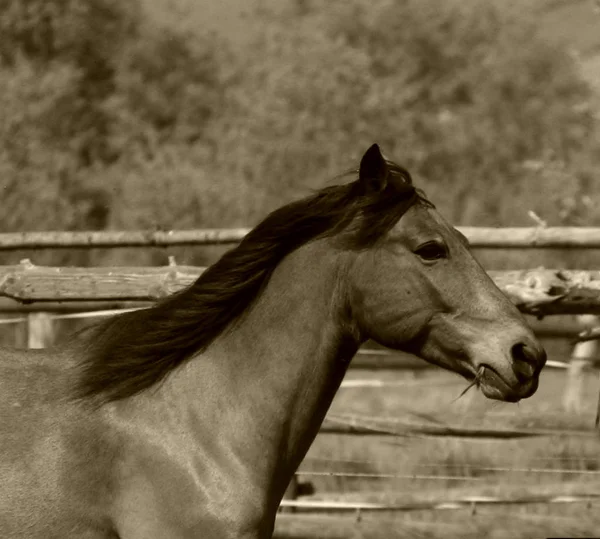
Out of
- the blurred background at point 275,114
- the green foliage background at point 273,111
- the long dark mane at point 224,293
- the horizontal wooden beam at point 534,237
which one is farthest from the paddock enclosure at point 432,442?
the green foliage background at point 273,111

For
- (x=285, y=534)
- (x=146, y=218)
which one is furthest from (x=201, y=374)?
(x=146, y=218)

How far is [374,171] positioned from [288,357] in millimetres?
651

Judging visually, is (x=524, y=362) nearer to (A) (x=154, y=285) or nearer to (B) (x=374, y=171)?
(B) (x=374, y=171)

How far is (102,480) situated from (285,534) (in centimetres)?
271

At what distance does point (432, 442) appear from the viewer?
7156 millimetres

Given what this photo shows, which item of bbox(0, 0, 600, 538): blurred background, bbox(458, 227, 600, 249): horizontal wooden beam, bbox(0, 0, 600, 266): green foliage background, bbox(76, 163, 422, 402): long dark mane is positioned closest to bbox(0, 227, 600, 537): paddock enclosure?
bbox(458, 227, 600, 249): horizontal wooden beam

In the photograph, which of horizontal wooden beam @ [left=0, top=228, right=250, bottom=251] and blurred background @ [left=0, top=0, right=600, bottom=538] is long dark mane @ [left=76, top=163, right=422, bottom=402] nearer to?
horizontal wooden beam @ [left=0, top=228, right=250, bottom=251]

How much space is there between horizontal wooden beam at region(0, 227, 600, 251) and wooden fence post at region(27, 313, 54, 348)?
1.46 ft

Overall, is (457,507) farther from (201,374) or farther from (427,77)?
(427,77)

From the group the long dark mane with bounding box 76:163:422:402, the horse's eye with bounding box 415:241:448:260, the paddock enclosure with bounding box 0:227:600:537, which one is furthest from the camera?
the paddock enclosure with bounding box 0:227:600:537

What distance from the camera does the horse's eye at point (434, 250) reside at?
143 inches

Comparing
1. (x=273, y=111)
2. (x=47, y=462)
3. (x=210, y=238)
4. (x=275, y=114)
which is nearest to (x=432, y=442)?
(x=210, y=238)

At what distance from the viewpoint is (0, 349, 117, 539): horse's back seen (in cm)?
358

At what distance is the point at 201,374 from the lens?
378 centimetres
